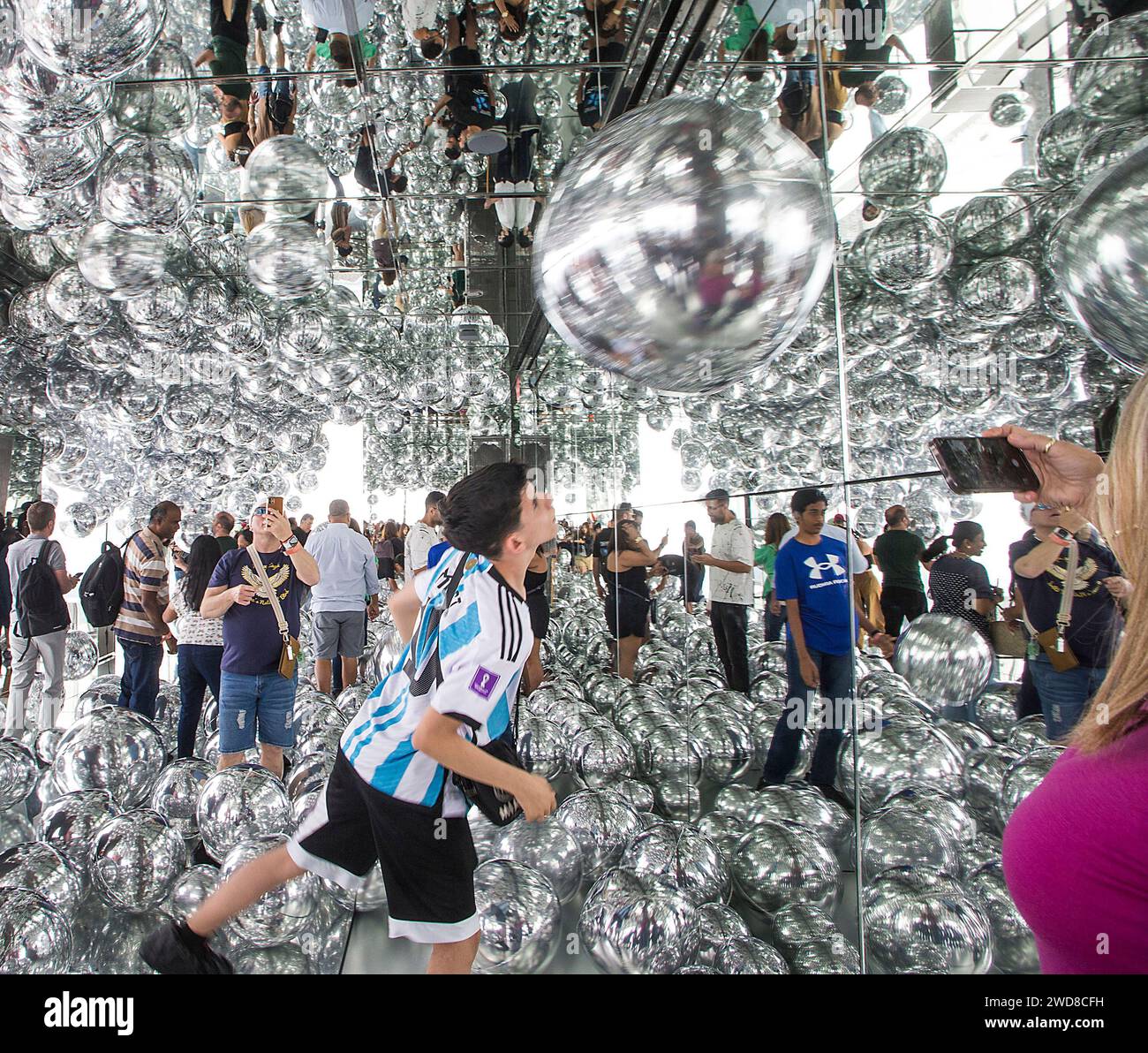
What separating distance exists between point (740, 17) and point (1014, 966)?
3.39 metres

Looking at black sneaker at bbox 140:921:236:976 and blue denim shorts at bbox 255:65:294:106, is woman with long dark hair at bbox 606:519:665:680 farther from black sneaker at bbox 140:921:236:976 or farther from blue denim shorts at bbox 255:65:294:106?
black sneaker at bbox 140:921:236:976

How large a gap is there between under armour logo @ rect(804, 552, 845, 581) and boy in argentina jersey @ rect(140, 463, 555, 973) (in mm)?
2144

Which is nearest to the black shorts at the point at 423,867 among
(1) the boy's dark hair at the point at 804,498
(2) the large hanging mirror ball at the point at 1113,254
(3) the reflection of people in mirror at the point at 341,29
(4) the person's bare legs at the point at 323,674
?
(2) the large hanging mirror ball at the point at 1113,254

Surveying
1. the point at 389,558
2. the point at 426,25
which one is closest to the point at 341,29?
the point at 426,25

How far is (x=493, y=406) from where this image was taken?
8.99 metres

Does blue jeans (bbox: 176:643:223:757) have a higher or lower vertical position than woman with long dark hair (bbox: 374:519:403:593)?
lower

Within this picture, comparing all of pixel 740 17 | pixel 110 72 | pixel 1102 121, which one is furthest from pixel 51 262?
pixel 1102 121

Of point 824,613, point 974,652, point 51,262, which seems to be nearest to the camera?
point 974,652

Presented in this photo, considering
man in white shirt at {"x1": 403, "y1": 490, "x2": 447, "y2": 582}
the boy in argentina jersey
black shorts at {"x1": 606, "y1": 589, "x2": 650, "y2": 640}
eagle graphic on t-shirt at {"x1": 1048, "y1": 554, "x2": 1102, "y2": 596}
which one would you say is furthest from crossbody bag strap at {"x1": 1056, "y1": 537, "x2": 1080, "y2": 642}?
man in white shirt at {"x1": 403, "y1": 490, "x2": 447, "y2": 582}

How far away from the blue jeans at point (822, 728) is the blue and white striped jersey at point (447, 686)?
87.2 inches

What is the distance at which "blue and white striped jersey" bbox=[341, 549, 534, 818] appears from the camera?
5.50 ft

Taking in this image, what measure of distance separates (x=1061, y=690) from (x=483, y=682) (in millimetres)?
3045

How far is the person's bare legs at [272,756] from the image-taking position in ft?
12.1
